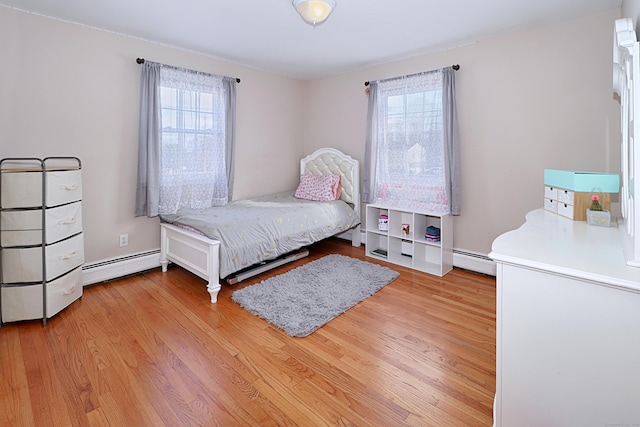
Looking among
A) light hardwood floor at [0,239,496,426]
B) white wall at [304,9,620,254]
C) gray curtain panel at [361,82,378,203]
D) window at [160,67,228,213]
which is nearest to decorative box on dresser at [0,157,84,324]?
light hardwood floor at [0,239,496,426]

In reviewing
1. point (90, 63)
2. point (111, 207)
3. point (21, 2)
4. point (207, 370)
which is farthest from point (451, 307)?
point (21, 2)

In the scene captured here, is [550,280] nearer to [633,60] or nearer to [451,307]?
[633,60]

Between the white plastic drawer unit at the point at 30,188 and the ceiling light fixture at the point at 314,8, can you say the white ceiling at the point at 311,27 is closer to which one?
the ceiling light fixture at the point at 314,8

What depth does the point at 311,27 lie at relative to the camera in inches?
117

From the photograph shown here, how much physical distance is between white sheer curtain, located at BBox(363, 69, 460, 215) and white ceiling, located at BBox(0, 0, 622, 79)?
432 mm

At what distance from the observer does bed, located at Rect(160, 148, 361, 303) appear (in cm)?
284

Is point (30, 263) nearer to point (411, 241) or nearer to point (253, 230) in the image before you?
point (253, 230)

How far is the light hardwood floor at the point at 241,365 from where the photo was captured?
5.16 feet

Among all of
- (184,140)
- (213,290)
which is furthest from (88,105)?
(213,290)

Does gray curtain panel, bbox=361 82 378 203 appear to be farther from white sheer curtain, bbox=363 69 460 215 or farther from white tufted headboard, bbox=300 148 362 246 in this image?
white tufted headboard, bbox=300 148 362 246

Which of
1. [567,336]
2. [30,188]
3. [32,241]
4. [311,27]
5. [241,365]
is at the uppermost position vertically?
[311,27]

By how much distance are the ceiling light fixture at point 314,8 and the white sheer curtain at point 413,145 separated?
169cm

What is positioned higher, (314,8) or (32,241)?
(314,8)

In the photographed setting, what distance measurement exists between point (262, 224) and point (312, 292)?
828 millimetres
